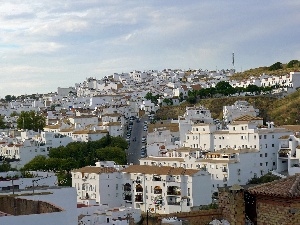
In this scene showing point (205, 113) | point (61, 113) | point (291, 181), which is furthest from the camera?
point (61, 113)

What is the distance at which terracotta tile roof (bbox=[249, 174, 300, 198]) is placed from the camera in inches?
279

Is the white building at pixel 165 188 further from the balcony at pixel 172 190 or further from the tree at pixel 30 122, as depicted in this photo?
the tree at pixel 30 122

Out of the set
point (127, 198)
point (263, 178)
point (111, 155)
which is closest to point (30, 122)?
point (111, 155)

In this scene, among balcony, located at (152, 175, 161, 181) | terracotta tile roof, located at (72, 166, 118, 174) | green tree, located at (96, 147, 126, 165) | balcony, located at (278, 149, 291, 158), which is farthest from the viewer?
green tree, located at (96, 147, 126, 165)

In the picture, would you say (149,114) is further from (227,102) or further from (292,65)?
(292,65)

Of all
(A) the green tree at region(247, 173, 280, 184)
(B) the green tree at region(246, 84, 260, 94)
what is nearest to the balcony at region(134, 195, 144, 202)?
(A) the green tree at region(247, 173, 280, 184)

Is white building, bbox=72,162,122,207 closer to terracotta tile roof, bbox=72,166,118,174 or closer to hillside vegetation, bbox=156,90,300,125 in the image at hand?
terracotta tile roof, bbox=72,166,118,174

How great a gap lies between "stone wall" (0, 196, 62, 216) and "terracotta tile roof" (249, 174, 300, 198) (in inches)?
97.5

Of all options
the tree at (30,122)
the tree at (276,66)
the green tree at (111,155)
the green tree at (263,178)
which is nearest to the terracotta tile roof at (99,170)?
the green tree at (263,178)

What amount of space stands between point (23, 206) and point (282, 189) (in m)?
3.11

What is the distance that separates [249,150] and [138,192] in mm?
6532

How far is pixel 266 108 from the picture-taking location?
53.1m

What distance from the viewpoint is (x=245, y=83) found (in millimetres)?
65750

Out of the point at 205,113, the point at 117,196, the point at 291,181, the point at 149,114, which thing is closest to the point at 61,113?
the point at 149,114
